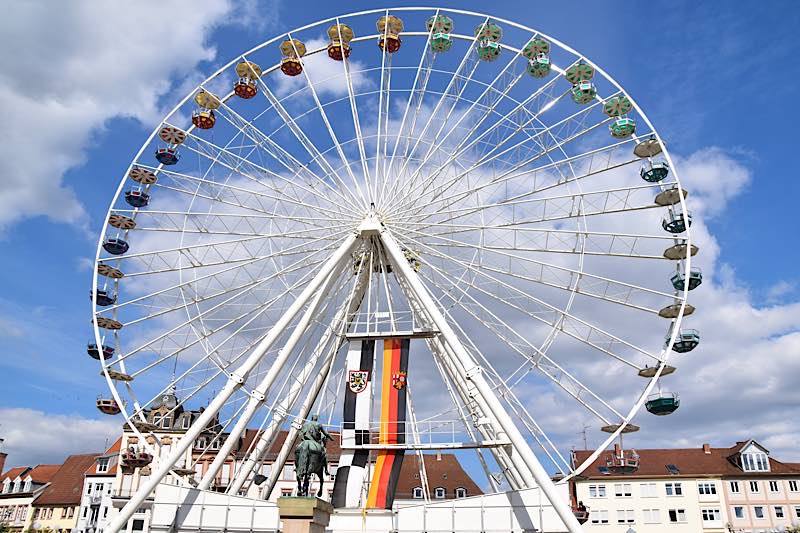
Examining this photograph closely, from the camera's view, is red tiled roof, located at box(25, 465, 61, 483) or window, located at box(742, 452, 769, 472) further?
red tiled roof, located at box(25, 465, 61, 483)

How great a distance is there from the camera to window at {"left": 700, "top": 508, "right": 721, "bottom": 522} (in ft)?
190

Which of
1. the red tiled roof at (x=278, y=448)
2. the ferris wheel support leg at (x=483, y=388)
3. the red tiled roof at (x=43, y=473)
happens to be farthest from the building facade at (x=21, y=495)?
the ferris wheel support leg at (x=483, y=388)

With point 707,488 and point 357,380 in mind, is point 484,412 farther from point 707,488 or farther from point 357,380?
point 707,488

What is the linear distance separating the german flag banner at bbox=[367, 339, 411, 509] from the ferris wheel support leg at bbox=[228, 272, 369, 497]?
2.47 m

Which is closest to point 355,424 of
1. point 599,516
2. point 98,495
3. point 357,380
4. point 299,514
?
point 357,380

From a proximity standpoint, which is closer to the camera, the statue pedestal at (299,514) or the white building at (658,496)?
the statue pedestal at (299,514)

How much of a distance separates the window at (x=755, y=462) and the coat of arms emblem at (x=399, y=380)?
41.7 meters

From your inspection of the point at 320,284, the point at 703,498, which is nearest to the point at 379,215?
the point at 320,284

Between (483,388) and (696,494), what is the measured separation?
139 feet

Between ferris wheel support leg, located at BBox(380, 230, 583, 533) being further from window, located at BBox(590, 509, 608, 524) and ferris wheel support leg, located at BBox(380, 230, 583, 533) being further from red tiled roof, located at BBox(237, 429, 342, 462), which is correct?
window, located at BBox(590, 509, 608, 524)

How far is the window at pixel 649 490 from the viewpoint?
59.7 m

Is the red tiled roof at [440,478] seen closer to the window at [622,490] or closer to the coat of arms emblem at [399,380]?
the window at [622,490]

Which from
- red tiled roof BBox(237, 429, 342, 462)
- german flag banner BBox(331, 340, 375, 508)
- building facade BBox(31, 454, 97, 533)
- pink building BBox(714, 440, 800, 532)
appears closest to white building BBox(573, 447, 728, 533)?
pink building BBox(714, 440, 800, 532)

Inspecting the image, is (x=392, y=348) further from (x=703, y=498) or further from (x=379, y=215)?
(x=703, y=498)
